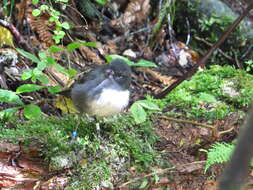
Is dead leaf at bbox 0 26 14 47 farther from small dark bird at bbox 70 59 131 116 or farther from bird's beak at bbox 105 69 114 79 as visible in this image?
bird's beak at bbox 105 69 114 79

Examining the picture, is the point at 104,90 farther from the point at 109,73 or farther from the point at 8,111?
the point at 8,111

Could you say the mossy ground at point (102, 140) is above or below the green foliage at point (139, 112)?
below

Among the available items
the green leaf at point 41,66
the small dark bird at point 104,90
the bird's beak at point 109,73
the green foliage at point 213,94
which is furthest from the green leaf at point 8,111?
the green foliage at point 213,94

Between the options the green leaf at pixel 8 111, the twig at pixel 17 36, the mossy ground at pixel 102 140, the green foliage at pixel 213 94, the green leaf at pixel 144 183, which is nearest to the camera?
the mossy ground at pixel 102 140

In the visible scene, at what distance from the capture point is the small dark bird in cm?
353

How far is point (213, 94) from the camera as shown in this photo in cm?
454

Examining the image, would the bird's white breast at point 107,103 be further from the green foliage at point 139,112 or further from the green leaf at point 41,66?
the green leaf at point 41,66

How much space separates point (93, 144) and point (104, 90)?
0.60 metres

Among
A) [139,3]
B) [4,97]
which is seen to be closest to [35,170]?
[4,97]

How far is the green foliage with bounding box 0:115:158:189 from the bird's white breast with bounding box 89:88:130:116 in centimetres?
12

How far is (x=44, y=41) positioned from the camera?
18.9 ft

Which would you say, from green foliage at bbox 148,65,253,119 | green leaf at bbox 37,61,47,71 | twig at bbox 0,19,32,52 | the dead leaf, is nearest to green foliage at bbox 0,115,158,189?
green leaf at bbox 37,61,47,71

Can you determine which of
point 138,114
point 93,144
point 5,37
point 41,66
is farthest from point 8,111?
point 5,37

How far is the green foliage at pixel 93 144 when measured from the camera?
304cm
